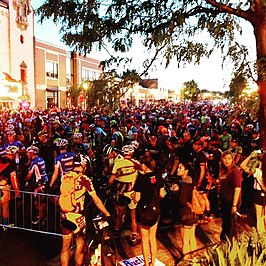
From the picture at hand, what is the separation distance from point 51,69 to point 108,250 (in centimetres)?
4258

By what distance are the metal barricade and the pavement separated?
0.18m

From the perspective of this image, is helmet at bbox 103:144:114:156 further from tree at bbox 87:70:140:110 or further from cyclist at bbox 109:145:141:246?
tree at bbox 87:70:140:110

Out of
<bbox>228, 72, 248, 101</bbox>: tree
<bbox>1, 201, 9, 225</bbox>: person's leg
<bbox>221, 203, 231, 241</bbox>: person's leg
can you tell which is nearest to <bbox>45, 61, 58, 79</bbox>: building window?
<bbox>1, 201, 9, 225</bbox>: person's leg

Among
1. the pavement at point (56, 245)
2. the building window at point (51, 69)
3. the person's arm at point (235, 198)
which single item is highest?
the building window at point (51, 69)

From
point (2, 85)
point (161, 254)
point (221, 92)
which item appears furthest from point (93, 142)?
point (221, 92)

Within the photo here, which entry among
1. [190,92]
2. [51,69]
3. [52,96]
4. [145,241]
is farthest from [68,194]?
[190,92]

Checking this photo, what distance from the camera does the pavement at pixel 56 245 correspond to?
5855mm

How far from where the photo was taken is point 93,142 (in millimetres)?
12906

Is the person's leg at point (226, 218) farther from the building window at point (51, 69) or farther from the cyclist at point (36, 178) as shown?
the building window at point (51, 69)

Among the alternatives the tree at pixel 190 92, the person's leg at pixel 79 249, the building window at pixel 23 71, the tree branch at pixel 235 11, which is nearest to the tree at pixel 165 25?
the tree branch at pixel 235 11

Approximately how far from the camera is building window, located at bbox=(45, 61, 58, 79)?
146 feet

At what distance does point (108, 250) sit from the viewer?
5242mm

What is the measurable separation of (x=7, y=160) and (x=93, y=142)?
5.98 m

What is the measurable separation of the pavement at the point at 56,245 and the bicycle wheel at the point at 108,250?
0.45m
